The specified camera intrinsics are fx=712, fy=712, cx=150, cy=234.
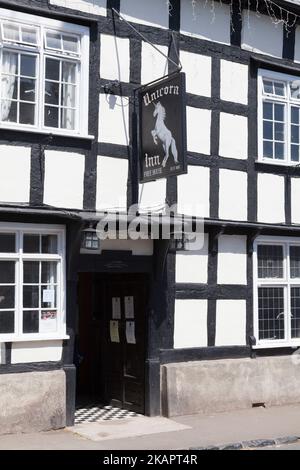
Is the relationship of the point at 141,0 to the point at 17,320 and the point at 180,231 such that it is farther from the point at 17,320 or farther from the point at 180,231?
the point at 17,320

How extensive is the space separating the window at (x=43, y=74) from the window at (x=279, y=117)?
3.38 meters

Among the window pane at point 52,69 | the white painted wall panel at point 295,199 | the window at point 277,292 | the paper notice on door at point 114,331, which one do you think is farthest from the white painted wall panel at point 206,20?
the paper notice on door at point 114,331

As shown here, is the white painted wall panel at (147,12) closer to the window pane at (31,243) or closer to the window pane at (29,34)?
the window pane at (29,34)

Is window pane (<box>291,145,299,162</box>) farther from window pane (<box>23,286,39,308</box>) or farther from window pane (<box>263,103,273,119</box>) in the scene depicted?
window pane (<box>23,286,39,308</box>)

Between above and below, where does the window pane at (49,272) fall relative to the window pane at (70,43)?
below

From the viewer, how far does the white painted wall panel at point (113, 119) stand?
34.0 feet

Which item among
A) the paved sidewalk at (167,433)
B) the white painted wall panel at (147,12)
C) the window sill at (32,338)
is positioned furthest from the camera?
the white painted wall panel at (147,12)

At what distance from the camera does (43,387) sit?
9492mm

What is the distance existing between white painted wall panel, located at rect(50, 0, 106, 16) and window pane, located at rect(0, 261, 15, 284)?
371 cm

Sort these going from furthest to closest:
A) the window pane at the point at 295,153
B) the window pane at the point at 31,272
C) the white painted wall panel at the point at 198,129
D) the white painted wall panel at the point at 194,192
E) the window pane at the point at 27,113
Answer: the window pane at the point at 295,153, the white painted wall panel at the point at 198,129, the white painted wall panel at the point at 194,192, the window pane at the point at 27,113, the window pane at the point at 31,272

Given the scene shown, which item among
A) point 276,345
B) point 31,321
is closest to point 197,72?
point 276,345

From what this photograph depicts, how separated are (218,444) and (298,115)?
20.3ft

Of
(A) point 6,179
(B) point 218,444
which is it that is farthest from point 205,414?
(A) point 6,179

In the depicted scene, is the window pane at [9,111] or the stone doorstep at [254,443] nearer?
the stone doorstep at [254,443]
